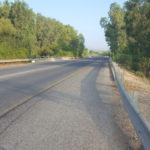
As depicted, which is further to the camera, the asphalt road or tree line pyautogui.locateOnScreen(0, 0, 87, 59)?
tree line pyautogui.locateOnScreen(0, 0, 87, 59)

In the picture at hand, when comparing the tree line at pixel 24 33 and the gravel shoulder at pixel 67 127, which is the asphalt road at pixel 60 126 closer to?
the gravel shoulder at pixel 67 127

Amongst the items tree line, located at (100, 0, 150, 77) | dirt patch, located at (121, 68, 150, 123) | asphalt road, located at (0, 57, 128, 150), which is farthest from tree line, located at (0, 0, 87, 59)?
asphalt road, located at (0, 57, 128, 150)

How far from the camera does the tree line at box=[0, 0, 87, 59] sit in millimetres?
46312

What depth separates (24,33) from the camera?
5750 cm

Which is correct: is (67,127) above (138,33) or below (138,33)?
below

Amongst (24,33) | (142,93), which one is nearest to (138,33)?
(142,93)

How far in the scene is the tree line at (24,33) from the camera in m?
46.3

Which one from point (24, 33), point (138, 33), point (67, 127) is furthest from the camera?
point (24, 33)

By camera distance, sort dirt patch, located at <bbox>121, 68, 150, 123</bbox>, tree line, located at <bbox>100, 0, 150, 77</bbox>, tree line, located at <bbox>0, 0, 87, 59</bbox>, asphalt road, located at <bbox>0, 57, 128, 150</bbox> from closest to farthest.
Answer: asphalt road, located at <bbox>0, 57, 128, 150</bbox>, dirt patch, located at <bbox>121, 68, 150, 123</bbox>, tree line, located at <bbox>100, 0, 150, 77</bbox>, tree line, located at <bbox>0, 0, 87, 59</bbox>

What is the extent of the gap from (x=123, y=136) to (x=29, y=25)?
6619 centimetres

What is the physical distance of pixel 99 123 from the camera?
6.66 m

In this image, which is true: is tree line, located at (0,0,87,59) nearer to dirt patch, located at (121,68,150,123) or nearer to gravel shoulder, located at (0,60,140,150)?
dirt patch, located at (121,68,150,123)

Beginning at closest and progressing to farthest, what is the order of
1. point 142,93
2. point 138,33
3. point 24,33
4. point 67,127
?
point 67,127
point 142,93
point 138,33
point 24,33

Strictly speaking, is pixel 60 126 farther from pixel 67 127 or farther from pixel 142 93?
pixel 142 93
